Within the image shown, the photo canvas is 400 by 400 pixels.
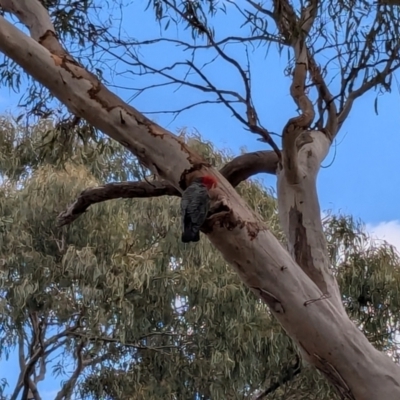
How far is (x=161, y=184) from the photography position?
229 cm

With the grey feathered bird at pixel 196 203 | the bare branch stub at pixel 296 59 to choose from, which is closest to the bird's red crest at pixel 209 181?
the grey feathered bird at pixel 196 203

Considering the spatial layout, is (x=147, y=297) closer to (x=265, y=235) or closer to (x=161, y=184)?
(x=161, y=184)

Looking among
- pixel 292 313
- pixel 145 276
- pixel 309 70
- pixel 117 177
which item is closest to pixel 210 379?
pixel 145 276

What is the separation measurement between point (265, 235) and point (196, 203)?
0.20 m

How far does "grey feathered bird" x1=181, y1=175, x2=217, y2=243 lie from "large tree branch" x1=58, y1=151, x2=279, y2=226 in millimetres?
377

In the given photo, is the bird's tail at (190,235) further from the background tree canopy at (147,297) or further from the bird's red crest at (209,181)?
the background tree canopy at (147,297)

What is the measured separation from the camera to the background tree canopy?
14.0 ft

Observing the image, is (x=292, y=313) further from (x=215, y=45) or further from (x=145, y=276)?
(x=145, y=276)

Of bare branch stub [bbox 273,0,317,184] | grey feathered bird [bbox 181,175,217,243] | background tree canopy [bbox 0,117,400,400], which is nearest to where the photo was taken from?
grey feathered bird [bbox 181,175,217,243]

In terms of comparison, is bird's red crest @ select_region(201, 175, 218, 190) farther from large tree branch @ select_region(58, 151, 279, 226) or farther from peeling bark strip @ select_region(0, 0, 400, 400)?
large tree branch @ select_region(58, 151, 279, 226)

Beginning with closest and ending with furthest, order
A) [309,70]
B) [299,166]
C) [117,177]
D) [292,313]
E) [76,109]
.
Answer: [292,313] → [76,109] → [299,166] → [309,70] → [117,177]

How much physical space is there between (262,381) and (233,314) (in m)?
0.50

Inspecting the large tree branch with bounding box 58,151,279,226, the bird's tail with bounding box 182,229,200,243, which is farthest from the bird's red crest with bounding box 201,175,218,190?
the large tree branch with bounding box 58,151,279,226

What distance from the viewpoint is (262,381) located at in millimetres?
4461
